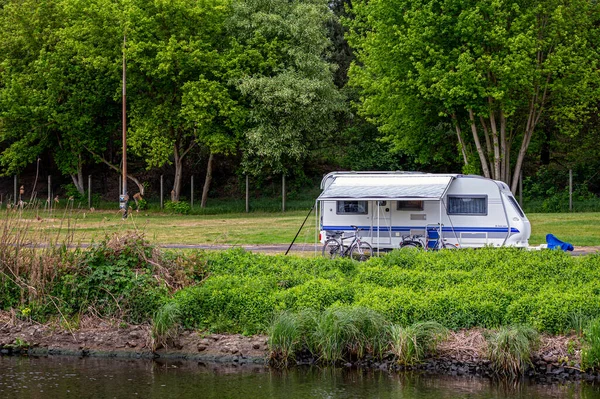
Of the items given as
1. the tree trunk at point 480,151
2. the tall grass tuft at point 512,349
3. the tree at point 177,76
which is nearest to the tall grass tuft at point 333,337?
the tall grass tuft at point 512,349

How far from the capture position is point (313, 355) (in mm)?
15836

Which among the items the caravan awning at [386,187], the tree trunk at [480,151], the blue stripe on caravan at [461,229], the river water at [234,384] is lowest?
the river water at [234,384]

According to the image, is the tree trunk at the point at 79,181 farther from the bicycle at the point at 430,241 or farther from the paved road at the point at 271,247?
the bicycle at the point at 430,241

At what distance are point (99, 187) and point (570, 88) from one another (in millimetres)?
31856

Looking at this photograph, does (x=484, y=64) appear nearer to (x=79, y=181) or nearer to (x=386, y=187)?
(x=386, y=187)

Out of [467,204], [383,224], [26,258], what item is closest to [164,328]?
[26,258]

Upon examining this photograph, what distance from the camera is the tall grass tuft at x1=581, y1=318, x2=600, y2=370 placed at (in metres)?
14.4

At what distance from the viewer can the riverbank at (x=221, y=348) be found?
14.8 m

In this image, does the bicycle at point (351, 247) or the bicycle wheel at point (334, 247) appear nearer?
the bicycle at point (351, 247)

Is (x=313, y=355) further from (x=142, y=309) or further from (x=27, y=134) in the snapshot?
(x=27, y=134)

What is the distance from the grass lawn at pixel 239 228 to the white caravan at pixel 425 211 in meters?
3.81

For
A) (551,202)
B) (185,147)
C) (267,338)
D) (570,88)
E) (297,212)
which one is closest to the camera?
(267,338)

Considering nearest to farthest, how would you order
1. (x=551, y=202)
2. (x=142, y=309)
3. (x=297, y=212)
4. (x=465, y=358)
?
(x=465, y=358)
(x=142, y=309)
(x=551, y=202)
(x=297, y=212)

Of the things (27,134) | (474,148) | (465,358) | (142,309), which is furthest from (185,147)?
(465,358)
